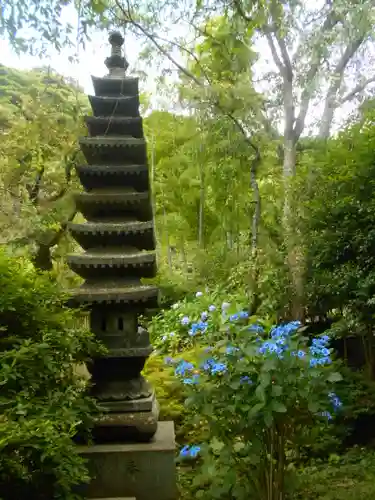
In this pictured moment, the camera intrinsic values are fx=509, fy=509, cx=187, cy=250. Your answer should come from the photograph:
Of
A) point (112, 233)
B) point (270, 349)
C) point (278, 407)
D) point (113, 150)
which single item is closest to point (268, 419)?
point (278, 407)

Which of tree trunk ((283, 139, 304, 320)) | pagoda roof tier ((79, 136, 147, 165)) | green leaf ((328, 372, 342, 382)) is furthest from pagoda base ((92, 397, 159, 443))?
tree trunk ((283, 139, 304, 320))

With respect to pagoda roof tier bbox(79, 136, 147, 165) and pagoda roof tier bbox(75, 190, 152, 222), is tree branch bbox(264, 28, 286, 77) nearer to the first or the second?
pagoda roof tier bbox(79, 136, 147, 165)

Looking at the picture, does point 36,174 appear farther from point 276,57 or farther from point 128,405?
point 128,405

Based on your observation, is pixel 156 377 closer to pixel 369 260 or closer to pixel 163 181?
pixel 369 260

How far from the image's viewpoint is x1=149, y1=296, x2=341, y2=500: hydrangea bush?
3535mm

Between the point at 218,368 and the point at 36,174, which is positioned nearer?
the point at 218,368

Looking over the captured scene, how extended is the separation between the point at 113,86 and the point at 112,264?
6.60ft

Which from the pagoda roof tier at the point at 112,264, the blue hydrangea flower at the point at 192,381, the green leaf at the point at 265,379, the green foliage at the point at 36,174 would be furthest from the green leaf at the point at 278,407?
the green foliage at the point at 36,174

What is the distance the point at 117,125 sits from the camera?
18.1 ft

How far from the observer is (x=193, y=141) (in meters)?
10.7

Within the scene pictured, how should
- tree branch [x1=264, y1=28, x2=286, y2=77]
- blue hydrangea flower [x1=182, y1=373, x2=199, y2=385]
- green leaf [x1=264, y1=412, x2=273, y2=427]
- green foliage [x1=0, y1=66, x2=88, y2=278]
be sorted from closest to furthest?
green leaf [x1=264, y1=412, x2=273, y2=427]
blue hydrangea flower [x1=182, y1=373, x2=199, y2=385]
green foliage [x1=0, y1=66, x2=88, y2=278]
tree branch [x1=264, y1=28, x2=286, y2=77]

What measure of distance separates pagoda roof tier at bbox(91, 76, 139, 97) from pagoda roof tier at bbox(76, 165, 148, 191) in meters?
0.88

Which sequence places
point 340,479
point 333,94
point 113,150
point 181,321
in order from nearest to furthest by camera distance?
point 340,479 < point 113,150 < point 333,94 < point 181,321

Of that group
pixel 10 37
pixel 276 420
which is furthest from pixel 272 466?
pixel 10 37
